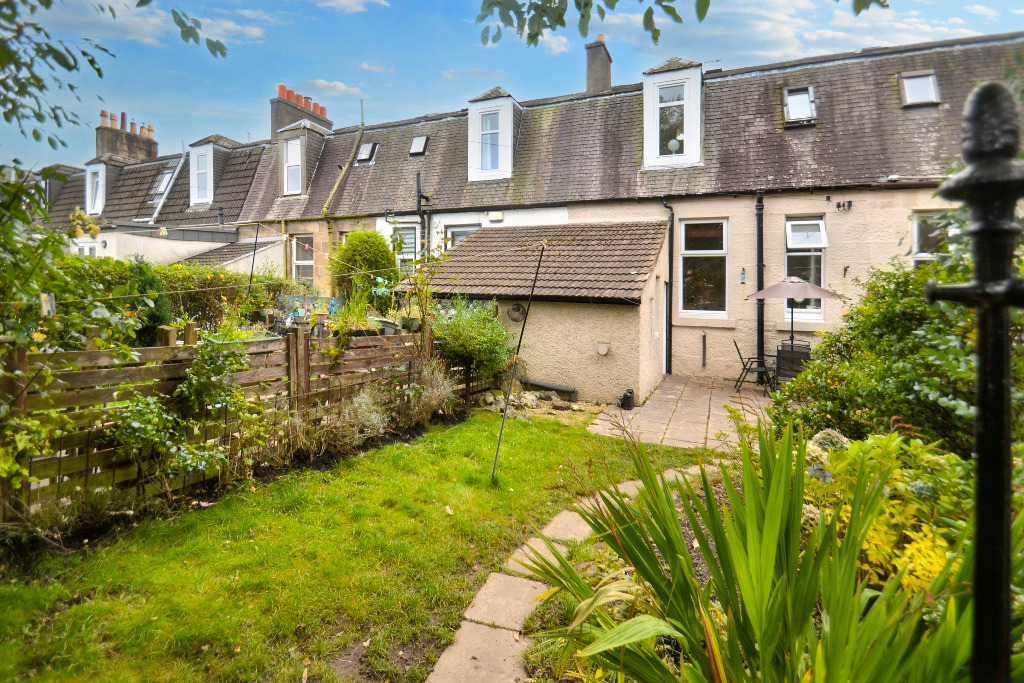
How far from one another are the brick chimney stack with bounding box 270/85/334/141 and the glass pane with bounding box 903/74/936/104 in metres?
15.4

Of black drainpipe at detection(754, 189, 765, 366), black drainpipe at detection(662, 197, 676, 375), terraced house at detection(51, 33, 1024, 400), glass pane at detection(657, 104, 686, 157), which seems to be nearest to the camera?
terraced house at detection(51, 33, 1024, 400)

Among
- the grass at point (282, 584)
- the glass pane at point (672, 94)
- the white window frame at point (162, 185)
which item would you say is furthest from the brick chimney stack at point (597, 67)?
the white window frame at point (162, 185)

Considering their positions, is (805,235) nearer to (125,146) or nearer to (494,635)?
(494,635)

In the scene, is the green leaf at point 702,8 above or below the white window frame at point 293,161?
below

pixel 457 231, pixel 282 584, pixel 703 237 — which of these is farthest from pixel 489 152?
pixel 282 584

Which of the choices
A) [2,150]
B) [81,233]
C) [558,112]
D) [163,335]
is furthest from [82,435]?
[558,112]

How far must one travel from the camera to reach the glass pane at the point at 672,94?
11508 mm

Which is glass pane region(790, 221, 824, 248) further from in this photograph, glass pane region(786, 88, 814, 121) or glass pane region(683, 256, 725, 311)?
glass pane region(786, 88, 814, 121)

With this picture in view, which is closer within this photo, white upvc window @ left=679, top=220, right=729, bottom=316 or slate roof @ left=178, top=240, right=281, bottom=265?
white upvc window @ left=679, top=220, right=729, bottom=316

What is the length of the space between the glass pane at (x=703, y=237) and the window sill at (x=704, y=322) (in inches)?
58.1

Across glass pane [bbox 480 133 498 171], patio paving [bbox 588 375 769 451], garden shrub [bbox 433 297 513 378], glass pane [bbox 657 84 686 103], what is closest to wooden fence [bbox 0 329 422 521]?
garden shrub [bbox 433 297 513 378]

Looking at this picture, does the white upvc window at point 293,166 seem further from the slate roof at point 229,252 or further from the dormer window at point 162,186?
the dormer window at point 162,186

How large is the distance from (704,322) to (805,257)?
2262 mm

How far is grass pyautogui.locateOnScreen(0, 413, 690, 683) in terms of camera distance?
2.42 m
